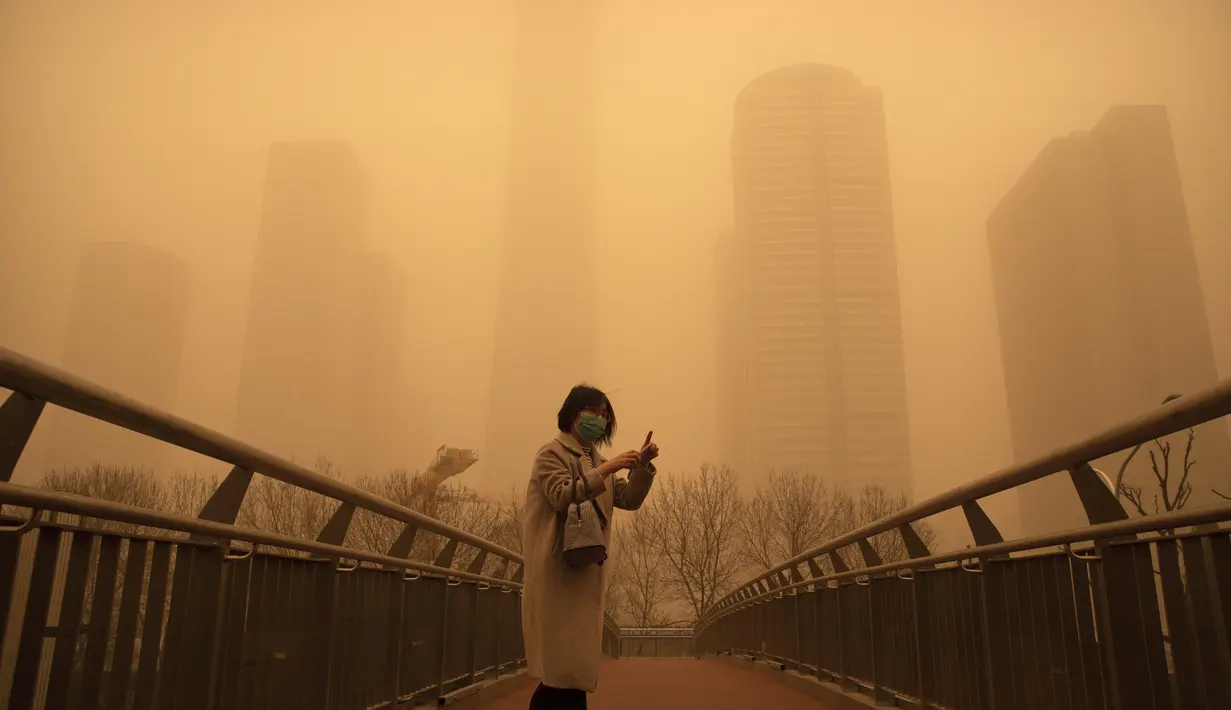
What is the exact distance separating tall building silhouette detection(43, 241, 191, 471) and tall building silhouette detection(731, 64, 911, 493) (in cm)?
4993

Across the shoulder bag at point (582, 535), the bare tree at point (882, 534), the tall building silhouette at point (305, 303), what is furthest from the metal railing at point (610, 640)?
the tall building silhouette at point (305, 303)

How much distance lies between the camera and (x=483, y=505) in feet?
163

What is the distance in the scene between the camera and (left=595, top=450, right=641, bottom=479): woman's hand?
13.7 ft

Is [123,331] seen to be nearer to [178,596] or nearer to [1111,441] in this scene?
[178,596]

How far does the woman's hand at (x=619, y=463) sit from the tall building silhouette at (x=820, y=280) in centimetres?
7229

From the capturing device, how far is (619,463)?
13.9ft

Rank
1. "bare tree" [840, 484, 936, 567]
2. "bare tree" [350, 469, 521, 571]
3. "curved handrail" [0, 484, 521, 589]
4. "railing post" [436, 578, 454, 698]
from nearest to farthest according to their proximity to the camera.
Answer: "curved handrail" [0, 484, 521, 589]
"railing post" [436, 578, 454, 698]
"bare tree" [350, 469, 521, 571]
"bare tree" [840, 484, 936, 567]

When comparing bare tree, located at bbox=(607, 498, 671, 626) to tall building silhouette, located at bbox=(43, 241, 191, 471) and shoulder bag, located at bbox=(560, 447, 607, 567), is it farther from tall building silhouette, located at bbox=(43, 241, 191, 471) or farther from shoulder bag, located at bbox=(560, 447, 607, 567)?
tall building silhouette, located at bbox=(43, 241, 191, 471)

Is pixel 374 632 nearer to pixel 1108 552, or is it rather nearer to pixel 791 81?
pixel 1108 552

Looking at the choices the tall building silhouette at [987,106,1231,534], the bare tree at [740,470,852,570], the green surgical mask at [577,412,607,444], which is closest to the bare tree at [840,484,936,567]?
the bare tree at [740,470,852,570]

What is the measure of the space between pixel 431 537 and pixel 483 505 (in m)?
4.48

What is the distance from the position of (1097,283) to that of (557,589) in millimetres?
82059

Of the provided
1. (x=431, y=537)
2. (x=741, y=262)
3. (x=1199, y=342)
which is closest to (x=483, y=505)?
(x=431, y=537)

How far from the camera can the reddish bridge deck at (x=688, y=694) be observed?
7.86 m
